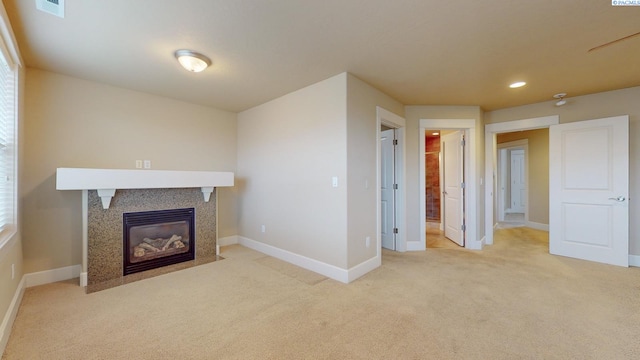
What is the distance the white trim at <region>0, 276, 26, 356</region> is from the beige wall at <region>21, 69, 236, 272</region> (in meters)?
0.55

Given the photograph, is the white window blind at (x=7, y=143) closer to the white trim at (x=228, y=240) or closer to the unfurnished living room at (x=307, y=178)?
the unfurnished living room at (x=307, y=178)

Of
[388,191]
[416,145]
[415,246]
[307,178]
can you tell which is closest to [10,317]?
[307,178]

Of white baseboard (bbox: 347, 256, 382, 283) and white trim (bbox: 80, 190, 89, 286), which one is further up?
white trim (bbox: 80, 190, 89, 286)

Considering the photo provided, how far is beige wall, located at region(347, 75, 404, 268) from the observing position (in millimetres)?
3053

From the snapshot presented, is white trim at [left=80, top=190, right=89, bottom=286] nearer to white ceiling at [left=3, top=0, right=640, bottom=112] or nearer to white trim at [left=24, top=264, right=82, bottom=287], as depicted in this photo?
white trim at [left=24, top=264, right=82, bottom=287]

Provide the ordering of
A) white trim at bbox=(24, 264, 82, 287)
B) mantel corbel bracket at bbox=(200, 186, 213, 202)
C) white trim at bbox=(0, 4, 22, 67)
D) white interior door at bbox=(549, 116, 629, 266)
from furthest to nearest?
mantel corbel bracket at bbox=(200, 186, 213, 202) < white interior door at bbox=(549, 116, 629, 266) < white trim at bbox=(24, 264, 82, 287) < white trim at bbox=(0, 4, 22, 67)

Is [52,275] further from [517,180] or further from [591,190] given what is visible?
[517,180]

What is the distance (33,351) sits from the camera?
176cm

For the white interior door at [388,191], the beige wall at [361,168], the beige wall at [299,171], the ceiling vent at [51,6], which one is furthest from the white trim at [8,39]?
the white interior door at [388,191]

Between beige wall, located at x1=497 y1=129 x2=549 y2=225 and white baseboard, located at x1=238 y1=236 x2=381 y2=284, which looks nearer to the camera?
white baseboard, located at x1=238 y1=236 x2=381 y2=284

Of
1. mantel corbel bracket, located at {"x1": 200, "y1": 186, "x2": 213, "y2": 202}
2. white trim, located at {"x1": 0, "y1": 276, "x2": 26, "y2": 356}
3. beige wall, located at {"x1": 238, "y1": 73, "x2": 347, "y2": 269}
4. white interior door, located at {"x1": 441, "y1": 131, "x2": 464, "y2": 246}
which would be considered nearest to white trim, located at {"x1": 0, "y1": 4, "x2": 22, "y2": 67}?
white trim, located at {"x1": 0, "y1": 276, "x2": 26, "y2": 356}

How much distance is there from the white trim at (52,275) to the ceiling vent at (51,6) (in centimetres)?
276

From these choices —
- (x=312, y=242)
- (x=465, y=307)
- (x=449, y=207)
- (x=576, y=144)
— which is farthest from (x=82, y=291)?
(x=576, y=144)

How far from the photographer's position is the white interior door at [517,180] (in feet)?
27.4
